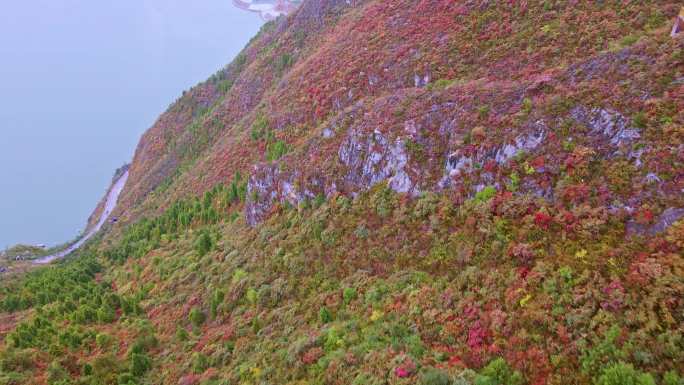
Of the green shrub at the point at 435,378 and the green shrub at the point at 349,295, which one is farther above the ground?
the green shrub at the point at 349,295

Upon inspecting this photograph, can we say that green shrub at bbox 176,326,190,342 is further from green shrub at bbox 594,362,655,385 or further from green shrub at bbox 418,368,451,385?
green shrub at bbox 594,362,655,385

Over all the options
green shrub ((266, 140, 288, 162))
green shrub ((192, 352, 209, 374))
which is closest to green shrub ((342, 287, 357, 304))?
green shrub ((192, 352, 209, 374))

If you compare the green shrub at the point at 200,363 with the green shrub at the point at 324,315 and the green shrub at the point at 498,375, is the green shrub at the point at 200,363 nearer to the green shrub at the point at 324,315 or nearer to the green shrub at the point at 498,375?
the green shrub at the point at 324,315

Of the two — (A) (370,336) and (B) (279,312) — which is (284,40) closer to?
(B) (279,312)

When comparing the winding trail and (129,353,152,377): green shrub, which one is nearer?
(129,353,152,377): green shrub

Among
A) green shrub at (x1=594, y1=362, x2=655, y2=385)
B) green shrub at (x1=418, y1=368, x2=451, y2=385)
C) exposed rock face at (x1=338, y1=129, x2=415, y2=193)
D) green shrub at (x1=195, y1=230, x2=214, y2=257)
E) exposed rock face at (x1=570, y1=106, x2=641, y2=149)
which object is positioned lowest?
green shrub at (x1=594, y1=362, x2=655, y2=385)

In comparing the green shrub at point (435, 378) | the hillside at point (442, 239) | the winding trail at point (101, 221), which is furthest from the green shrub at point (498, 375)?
the winding trail at point (101, 221)

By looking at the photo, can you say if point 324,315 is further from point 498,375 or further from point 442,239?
point 498,375
